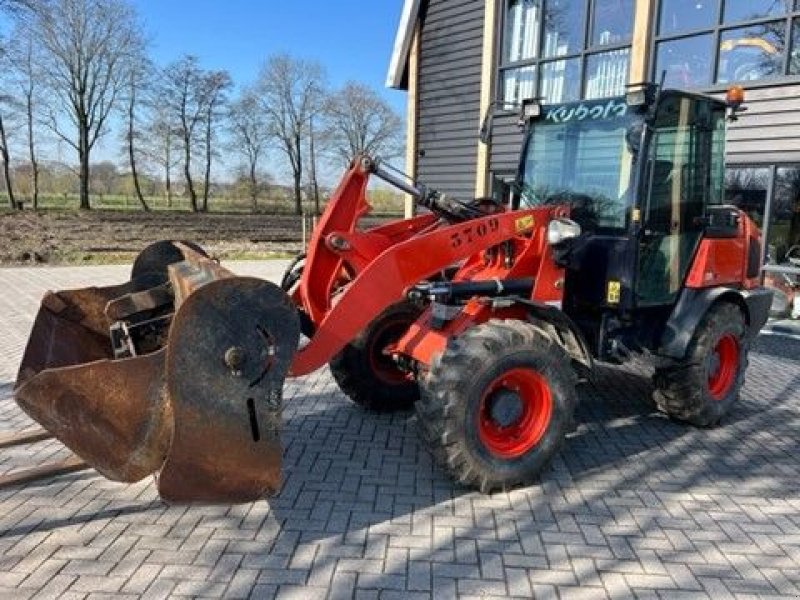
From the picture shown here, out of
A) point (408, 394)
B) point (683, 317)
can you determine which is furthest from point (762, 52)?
point (408, 394)

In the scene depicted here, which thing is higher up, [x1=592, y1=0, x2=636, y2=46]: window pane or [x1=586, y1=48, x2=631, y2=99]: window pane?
Result: [x1=592, y1=0, x2=636, y2=46]: window pane

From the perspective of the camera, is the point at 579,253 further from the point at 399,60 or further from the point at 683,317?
the point at 399,60

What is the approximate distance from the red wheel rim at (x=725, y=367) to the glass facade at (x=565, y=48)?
545 centimetres

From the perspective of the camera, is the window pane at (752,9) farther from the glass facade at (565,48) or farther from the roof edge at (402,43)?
the roof edge at (402,43)

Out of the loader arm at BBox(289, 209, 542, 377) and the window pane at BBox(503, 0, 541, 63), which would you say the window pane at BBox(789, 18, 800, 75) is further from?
the loader arm at BBox(289, 209, 542, 377)

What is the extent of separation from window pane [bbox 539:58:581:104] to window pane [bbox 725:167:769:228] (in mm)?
2851

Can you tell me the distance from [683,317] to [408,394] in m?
2.21

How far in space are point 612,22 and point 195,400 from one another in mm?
9564

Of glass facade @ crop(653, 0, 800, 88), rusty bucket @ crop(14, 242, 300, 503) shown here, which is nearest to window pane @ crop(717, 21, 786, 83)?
glass facade @ crop(653, 0, 800, 88)

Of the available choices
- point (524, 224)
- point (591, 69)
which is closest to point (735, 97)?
point (524, 224)

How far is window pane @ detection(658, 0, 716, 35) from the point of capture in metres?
9.11

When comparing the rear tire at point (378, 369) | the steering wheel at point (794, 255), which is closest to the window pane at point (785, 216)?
the steering wheel at point (794, 255)

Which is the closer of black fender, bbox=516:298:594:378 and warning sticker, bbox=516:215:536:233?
black fender, bbox=516:298:594:378

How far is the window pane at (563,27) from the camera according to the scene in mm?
11039
